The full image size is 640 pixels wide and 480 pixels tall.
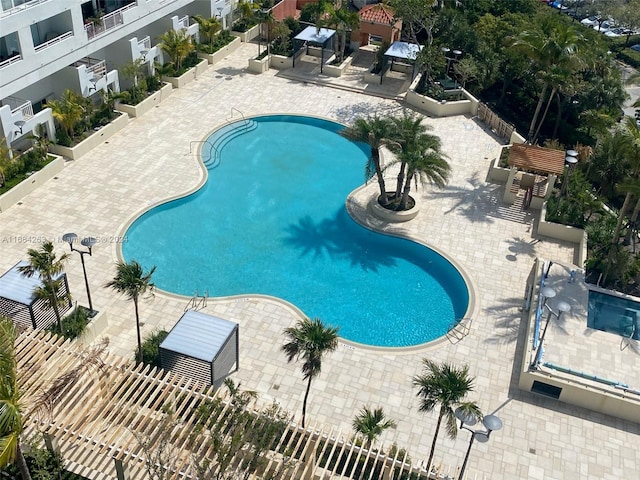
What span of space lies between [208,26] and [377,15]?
13.3m

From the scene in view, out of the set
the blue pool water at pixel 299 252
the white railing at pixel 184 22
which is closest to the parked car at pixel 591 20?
the white railing at pixel 184 22

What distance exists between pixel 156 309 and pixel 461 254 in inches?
572

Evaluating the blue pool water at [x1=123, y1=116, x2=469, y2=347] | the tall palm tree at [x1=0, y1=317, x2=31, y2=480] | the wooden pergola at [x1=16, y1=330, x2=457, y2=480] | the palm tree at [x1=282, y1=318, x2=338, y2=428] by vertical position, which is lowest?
the blue pool water at [x1=123, y1=116, x2=469, y2=347]

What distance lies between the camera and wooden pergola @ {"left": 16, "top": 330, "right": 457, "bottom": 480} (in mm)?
17250

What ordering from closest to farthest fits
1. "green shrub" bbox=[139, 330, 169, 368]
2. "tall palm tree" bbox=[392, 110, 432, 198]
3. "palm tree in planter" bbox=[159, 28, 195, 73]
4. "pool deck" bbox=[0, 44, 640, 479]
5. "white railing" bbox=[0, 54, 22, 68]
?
"pool deck" bbox=[0, 44, 640, 479] → "green shrub" bbox=[139, 330, 169, 368] → "tall palm tree" bbox=[392, 110, 432, 198] → "white railing" bbox=[0, 54, 22, 68] → "palm tree in planter" bbox=[159, 28, 195, 73]

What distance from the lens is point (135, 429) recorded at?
1780 cm

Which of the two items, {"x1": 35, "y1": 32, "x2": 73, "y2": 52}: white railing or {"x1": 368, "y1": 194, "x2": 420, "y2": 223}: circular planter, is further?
{"x1": 35, "y1": 32, "x2": 73, "y2": 52}: white railing

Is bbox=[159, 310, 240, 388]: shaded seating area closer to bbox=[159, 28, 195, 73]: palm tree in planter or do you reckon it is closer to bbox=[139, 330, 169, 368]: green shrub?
bbox=[139, 330, 169, 368]: green shrub

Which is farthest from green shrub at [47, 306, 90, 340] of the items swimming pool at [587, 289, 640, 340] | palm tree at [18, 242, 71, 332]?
swimming pool at [587, 289, 640, 340]

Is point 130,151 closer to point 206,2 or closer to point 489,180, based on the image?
point 206,2

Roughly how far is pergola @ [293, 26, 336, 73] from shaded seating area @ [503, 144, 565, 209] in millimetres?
18447

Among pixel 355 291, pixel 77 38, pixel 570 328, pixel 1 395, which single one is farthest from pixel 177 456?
pixel 77 38

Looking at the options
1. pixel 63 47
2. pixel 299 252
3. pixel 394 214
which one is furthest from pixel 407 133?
pixel 63 47

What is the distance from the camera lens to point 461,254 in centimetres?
2977
